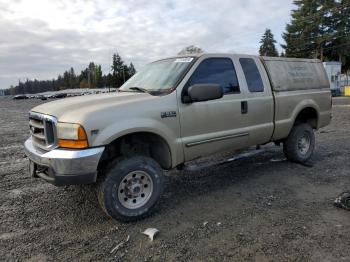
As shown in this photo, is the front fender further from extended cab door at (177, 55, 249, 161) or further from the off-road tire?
the off-road tire

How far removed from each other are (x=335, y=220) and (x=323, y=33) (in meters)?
56.8

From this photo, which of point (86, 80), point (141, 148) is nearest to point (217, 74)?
point (141, 148)

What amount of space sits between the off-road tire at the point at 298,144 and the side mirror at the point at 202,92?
2661mm

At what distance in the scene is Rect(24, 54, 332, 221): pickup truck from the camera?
12.4ft

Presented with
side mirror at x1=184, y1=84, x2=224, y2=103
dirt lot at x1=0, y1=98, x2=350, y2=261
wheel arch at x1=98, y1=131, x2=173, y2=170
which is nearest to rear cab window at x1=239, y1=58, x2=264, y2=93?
side mirror at x1=184, y1=84, x2=224, y2=103

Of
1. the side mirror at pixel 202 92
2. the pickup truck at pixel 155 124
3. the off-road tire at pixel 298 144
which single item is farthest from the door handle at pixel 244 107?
the off-road tire at pixel 298 144

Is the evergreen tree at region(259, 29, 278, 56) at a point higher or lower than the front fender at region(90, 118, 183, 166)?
higher

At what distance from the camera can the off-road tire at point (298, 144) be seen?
6.52m

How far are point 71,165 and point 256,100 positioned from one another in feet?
10.3

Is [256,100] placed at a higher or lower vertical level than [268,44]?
lower

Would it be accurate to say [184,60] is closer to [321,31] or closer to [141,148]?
[141,148]

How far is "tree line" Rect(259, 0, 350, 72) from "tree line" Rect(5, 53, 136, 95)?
115 feet

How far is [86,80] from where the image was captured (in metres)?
125

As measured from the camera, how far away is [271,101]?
5.78 metres
